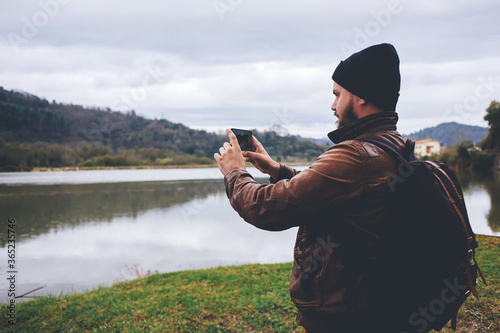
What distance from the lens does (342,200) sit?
1.65 metres

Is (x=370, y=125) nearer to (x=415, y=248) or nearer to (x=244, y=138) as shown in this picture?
(x=415, y=248)

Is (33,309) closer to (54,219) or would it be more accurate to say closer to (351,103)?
(351,103)

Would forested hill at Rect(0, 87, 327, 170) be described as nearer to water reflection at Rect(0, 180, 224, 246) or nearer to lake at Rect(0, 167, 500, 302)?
water reflection at Rect(0, 180, 224, 246)

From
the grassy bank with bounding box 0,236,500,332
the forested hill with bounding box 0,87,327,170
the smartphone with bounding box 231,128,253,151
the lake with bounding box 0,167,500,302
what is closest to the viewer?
the smartphone with bounding box 231,128,253,151

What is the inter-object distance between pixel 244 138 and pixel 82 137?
143 meters

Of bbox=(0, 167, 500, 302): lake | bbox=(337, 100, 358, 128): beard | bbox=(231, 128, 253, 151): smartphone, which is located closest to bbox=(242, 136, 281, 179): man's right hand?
bbox=(231, 128, 253, 151): smartphone

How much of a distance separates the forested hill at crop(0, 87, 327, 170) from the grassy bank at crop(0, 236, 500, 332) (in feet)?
272

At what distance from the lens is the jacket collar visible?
182 cm

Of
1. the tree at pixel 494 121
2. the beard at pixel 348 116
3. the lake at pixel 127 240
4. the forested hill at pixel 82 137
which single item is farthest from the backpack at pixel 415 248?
the forested hill at pixel 82 137

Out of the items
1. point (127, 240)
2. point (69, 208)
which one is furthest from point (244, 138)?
point (69, 208)

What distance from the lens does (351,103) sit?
1.90 meters

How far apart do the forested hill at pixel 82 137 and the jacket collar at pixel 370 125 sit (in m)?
87.8

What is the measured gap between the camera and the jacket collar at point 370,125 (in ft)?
5.98

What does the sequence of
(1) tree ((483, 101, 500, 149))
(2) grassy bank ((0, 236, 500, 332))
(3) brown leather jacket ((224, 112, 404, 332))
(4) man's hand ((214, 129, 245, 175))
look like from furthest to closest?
1. (1) tree ((483, 101, 500, 149))
2. (2) grassy bank ((0, 236, 500, 332))
3. (4) man's hand ((214, 129, 245, 175))
4. (3) brown leather jacket ((224, 112, 404, 332))
